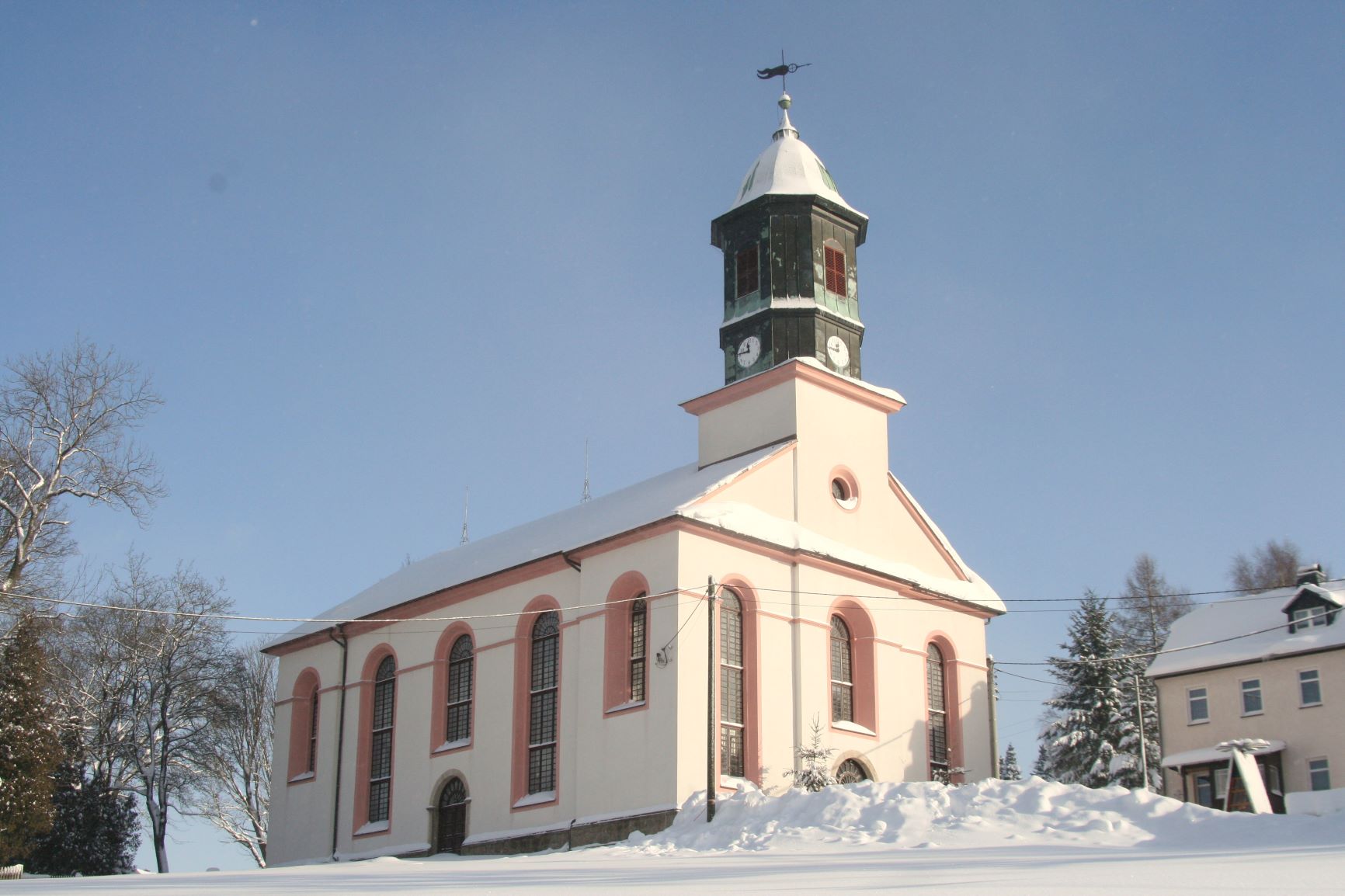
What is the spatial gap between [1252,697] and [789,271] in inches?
639

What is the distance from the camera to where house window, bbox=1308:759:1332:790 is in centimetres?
3469

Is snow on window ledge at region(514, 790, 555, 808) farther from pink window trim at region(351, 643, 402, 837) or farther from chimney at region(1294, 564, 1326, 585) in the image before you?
chimney at region(1294, 564, 1326, 585)

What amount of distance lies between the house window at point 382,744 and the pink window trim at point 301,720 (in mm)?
3202

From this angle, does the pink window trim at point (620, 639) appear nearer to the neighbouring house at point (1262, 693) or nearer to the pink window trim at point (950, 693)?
the pink window trim at point (950, 693)

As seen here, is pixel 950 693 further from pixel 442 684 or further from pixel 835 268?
pixel 442 684

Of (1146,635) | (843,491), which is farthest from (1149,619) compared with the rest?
(843,491)

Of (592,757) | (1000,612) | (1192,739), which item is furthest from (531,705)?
(1192,739)

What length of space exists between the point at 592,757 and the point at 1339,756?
18576mm

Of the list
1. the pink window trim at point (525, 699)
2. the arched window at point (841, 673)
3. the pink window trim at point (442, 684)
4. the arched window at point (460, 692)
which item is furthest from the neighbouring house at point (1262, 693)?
the pink window trim at point (442, 684)

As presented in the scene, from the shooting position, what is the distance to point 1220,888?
472 inches

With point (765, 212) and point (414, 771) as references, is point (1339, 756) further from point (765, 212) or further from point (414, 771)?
point (414, 771)

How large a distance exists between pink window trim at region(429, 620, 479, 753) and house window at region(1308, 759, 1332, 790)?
20.3m

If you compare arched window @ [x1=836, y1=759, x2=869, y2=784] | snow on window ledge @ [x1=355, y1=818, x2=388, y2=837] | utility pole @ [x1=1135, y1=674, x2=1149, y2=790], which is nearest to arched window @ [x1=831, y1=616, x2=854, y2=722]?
arched window @ [x1=836, y1=759, x2=869, y2=784]

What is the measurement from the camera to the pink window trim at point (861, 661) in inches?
1201
